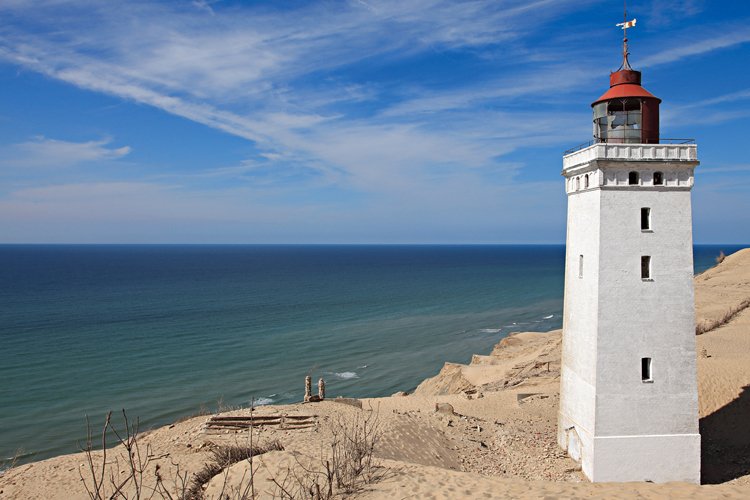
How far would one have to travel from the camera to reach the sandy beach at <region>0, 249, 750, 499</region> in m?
11.5

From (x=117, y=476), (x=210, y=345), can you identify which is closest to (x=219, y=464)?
(x=117, y=476)

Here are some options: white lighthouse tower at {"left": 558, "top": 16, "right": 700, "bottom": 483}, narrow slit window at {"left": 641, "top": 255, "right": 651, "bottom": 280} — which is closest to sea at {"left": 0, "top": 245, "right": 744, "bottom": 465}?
white lighthouse tower at {"left": 558, "top": 16, "right": 700, "bottom": 483}

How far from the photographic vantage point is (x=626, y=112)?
1548 cm

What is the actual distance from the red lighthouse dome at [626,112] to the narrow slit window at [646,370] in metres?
6.17

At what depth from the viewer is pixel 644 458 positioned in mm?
14766

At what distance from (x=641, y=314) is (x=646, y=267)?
131cm

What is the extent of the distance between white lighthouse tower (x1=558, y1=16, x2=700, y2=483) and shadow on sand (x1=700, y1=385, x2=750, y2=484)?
5.56 ft

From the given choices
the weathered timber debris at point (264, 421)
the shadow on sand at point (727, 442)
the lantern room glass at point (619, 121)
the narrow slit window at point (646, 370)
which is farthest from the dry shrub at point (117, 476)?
the shadow on sand at point (727, 442)

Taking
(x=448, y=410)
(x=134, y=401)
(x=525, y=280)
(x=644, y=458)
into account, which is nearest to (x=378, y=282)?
(x=525, y=280)

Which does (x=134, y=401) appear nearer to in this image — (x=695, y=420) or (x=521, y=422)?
(x=521, y=422)

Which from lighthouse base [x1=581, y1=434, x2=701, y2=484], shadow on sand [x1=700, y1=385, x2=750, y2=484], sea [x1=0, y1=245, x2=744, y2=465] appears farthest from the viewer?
sea [x1=0, y1=245, x2=744, y2=465]

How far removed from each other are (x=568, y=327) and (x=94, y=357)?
3703 centimetres

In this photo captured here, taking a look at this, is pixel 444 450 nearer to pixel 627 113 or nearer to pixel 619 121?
pixel 619 121

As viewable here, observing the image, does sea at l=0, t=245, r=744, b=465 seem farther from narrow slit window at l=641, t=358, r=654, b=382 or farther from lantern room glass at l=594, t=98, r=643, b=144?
lantern room glass at l=594, t=98, r=643, b=144
